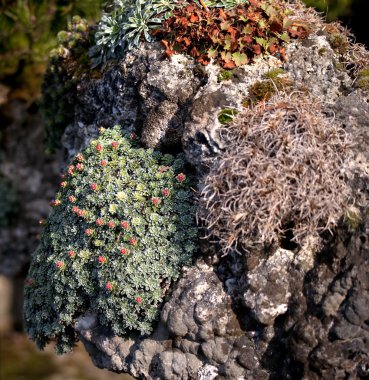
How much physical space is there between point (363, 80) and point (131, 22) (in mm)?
1890

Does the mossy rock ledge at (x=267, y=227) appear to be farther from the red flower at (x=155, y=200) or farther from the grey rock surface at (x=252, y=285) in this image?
the red flower at (x=155, y=200)

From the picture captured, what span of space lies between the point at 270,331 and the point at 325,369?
0.41m

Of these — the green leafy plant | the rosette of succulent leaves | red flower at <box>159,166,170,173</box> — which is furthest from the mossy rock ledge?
the green leafy plant

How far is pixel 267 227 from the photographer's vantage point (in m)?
3.38

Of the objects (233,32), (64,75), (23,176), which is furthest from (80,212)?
(23,176)

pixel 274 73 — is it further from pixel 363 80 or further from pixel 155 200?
pixel 155 200

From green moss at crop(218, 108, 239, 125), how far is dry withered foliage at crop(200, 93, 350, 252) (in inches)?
8.5

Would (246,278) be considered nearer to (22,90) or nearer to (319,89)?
(319,89)

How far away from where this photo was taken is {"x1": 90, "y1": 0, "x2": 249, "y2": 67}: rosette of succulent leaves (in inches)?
169

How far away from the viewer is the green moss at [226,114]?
379 centimetres

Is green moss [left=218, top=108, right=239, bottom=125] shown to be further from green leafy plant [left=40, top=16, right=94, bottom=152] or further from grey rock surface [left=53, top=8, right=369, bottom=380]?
green leafy plant [left=40, top=16, right=94, bottom=152]

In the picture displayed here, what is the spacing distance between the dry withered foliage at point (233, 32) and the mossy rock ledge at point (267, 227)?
8cm

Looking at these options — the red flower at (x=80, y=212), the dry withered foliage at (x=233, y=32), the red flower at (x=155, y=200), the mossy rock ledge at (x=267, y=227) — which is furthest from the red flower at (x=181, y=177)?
the dry withered foliage at (x=233, y=32)

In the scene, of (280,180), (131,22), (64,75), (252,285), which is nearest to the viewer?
(280,180)
